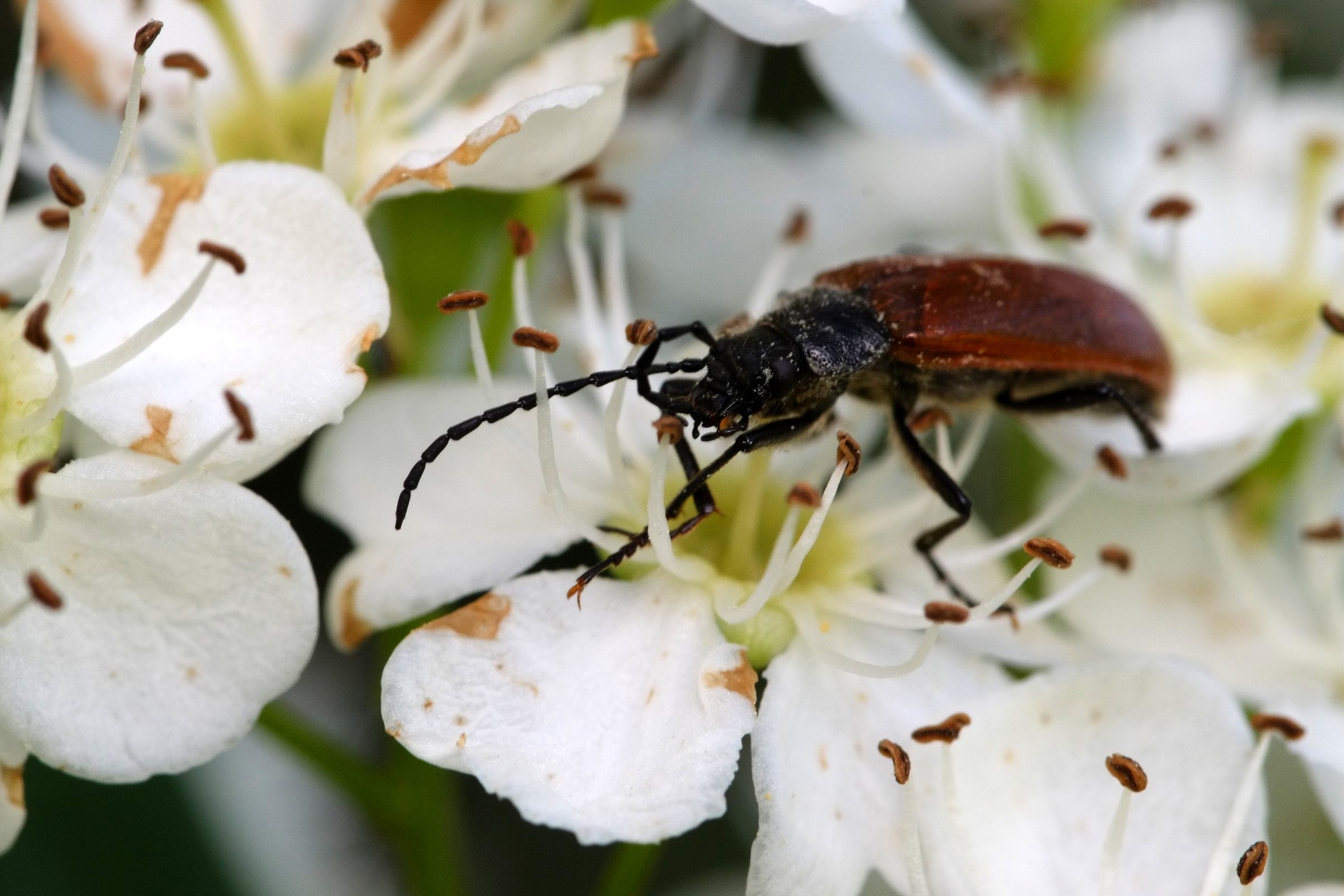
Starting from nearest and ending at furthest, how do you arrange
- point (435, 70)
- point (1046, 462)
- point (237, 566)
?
1. point (237, 566)
2. point (435, 70)
3. point (1046, 462)

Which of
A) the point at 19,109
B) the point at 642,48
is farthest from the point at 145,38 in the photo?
the point at 642,48

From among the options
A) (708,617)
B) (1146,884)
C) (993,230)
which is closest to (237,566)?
(708,617)

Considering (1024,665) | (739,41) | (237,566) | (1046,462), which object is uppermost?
(237,566)

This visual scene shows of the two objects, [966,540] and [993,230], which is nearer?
[966,540]

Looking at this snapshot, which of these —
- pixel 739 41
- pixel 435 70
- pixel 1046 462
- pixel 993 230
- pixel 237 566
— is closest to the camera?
pixel 237 566

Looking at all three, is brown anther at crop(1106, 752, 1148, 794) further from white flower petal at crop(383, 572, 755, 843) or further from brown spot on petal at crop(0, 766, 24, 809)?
brown spot on petal at crop(0, 766, 24, 809)

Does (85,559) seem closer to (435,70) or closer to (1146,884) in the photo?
(435,70)

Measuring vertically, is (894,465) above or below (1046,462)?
above
